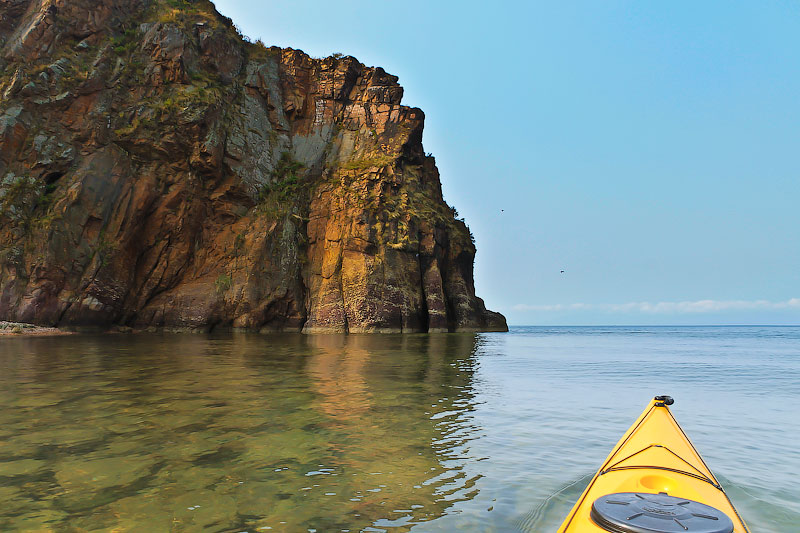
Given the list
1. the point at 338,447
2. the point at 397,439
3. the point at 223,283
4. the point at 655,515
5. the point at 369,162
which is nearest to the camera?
the point at 655,515

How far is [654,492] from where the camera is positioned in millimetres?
4043

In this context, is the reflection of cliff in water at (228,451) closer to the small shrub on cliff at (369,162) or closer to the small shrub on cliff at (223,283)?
the small shrub on cliff at (223,283)

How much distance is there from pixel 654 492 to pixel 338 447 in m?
3.97

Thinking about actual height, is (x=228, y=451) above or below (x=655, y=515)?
below

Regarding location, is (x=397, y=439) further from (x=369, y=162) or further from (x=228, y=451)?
(x=369, y=162)

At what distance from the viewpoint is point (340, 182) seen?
46469mm

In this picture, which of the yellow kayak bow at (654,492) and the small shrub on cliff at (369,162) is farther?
the small shrub on cliff at (369,162)

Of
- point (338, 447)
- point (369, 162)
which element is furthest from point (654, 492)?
point (369, 162)

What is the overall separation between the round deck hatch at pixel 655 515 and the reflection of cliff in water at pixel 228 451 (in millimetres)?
1650

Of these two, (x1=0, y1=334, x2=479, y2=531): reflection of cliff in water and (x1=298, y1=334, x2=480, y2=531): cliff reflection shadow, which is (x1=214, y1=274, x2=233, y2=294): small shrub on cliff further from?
(x1=298, y1=334, x2=480, y2=531): cliff reflection shadow

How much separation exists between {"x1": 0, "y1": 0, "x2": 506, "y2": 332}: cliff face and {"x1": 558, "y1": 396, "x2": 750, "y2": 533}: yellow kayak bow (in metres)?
35.8

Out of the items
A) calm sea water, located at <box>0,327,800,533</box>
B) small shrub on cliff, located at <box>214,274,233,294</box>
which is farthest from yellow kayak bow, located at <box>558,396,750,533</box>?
small shrub on cliff, located at <box>214,274,233,294</box>

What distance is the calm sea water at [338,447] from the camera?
448cm

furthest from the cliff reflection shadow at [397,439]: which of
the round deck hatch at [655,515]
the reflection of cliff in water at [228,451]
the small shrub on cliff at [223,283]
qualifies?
the small shrub on cliff at [223,283]
